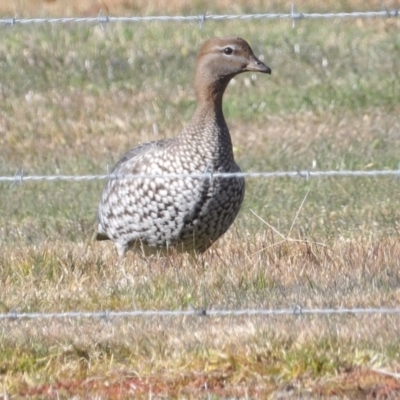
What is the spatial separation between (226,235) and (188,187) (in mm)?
1038

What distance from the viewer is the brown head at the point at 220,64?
7.47 metres

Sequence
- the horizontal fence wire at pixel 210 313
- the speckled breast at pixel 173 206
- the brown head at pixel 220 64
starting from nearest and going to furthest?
1. the horizontal fence wire at pixel 210 313
2. the speckled breast at pixel 173 206
3. the brown head at pixel 220 64

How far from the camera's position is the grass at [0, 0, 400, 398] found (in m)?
5.22

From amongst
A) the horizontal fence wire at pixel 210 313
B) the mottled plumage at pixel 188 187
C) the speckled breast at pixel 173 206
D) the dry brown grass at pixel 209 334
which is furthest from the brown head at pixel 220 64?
the horizontal fence wire at pixel 210 313

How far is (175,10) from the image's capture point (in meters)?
14.4

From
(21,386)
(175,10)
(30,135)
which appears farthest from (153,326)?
(175,10)

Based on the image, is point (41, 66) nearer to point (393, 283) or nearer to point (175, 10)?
point (175, 10)

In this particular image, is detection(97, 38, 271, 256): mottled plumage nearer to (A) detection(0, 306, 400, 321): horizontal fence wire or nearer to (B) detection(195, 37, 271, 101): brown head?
(B) detection(195, 37, 271, 101): brown head

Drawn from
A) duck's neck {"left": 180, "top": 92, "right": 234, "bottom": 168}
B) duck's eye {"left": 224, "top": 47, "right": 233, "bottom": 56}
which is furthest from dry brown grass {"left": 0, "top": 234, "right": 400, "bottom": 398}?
duck's eye {"left": 224, "top": 47, "right": 233, "bottom": 56}

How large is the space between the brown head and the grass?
0.77m

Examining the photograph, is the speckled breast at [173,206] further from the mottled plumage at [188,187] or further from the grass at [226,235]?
the grass at [226,235]

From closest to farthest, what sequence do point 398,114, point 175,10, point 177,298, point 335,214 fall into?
point 177,298
point 335,214
point 398,114
point 175,10

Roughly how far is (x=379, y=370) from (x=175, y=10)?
31.8 ft

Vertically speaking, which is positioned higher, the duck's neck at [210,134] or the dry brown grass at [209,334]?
the duck's neck at [210,134]
